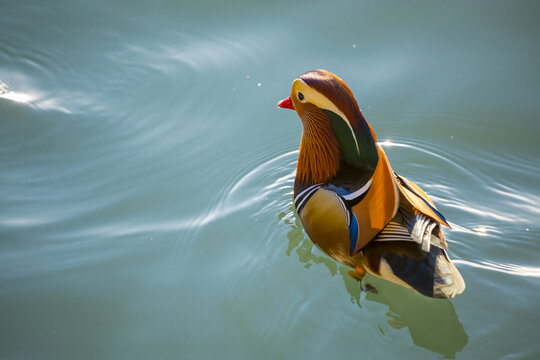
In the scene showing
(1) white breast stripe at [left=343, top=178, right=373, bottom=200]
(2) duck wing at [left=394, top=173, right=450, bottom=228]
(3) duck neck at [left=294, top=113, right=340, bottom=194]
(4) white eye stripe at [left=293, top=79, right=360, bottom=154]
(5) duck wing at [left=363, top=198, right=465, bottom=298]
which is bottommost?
(5) duck wing at [left=363, top=198, right=465, bottom=298]

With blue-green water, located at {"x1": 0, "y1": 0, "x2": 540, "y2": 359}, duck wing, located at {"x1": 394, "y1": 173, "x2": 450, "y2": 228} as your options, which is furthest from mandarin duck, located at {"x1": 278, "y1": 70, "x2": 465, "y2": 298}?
blue-green water, located at {"x1": 0, "y1": 0, "x2": 540, "y2": 359}

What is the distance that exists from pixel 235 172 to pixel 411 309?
53.5 inches

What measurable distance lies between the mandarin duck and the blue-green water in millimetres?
284

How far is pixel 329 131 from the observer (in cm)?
222

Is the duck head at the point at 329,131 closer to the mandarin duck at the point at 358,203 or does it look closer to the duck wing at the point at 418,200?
the mandarin duck at the point at 358,203

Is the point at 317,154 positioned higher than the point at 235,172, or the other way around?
the point at 317,154

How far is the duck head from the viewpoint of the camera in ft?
6.88

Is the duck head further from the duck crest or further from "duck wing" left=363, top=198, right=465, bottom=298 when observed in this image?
"duck wing" left=363, top=198, right=465, bottom=298

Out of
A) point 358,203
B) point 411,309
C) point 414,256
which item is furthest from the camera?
point 411,309

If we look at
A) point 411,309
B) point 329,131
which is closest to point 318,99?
point 329,131

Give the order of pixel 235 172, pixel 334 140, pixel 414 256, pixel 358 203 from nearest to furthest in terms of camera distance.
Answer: pixel 414 256 < pixel 358 203 < pixel 334 140 < pixel 235 172

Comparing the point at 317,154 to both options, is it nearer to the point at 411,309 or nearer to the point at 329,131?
the point at 329,131

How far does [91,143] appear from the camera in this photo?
3.11m

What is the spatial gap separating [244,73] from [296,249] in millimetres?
1660
